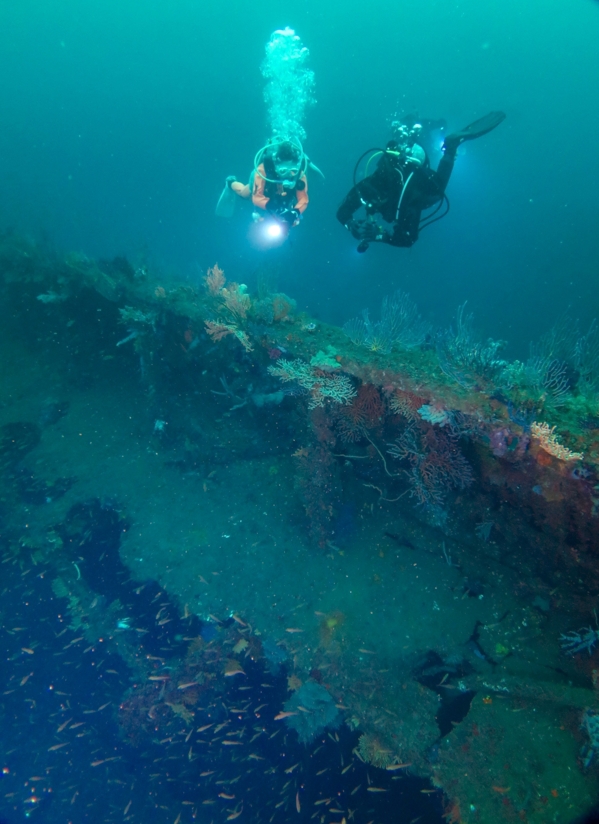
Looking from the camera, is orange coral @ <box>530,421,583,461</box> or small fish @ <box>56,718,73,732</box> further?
small fish @ <box>56,718,73,732</box>

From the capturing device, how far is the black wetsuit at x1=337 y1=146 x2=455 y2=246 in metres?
6.57

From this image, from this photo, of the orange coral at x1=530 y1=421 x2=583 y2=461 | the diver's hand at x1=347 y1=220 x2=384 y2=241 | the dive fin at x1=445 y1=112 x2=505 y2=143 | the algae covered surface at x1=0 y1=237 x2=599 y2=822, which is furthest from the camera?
the dive fin at x1=445 y1=112 x2=505 y2=143

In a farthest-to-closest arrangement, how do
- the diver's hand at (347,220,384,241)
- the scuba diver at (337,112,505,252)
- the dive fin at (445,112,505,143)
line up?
the dive fin at (445,112,505,143) → the scuba diver at (337,112,505,252) → the diver's hand at (347,220,384,241)

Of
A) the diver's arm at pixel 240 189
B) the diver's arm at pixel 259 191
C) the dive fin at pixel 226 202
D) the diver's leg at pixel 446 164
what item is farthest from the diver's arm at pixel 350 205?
the dive fin at pixel 226 202

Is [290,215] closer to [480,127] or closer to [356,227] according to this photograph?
[356,227]

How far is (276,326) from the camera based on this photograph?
5.69 metres

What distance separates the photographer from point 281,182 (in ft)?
24.0

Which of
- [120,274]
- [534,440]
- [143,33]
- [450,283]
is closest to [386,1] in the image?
[143,33]

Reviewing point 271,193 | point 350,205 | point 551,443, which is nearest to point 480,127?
point 350,205

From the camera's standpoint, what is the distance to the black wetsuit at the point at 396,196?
259 inches

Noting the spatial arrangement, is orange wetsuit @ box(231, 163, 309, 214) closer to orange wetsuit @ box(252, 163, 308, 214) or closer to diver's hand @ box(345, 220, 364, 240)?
orange wetsuit @ box(252, 163, 308, 214)

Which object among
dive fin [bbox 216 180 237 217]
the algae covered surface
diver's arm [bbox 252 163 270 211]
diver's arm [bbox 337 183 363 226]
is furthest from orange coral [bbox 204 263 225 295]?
dive fin [bbox 216 180 237 217]

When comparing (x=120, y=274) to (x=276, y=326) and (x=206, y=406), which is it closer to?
(x=206, y=406)

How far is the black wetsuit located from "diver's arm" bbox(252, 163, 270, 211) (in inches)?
69.2
